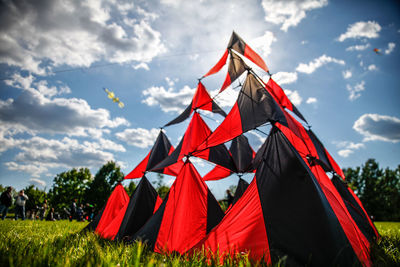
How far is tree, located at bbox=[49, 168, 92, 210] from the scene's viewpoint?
30.1 m

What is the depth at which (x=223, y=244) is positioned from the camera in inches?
101

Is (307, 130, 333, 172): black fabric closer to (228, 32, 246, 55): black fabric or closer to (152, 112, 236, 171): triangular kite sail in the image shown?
(152, 112, 236, 171): triangular kite sail

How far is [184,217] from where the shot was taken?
3484mm

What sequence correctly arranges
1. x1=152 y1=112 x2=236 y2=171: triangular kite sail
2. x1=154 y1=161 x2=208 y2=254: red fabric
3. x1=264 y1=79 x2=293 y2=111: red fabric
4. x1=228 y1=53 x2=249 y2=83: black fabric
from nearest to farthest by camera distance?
x1=154 y1=161 x2=208 y2=254: red fabric
x1=152 y1=112 x2=236 y2=171: triangular kite sail
x1=228 y1=53 x2=249 y2=83: black fabric
x1=264 y1=79 x2=293 y2=111: red fabric

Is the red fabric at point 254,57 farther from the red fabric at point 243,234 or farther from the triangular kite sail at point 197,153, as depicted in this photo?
the red fabric at point 243,234

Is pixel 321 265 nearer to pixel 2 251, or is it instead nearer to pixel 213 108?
pixel 2 251

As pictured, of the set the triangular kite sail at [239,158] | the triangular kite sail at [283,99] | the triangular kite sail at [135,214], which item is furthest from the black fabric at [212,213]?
the triangular kite sail at [283,99]

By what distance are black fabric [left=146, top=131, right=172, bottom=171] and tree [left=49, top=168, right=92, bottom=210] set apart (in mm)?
30667

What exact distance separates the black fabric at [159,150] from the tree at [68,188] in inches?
1207

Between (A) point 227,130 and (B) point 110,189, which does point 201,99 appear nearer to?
(A) point 227,130

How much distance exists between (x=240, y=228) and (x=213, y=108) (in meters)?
4.39

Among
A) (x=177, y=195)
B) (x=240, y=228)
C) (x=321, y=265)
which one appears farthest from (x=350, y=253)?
(x=177, y=195)

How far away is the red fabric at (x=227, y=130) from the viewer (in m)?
3.60

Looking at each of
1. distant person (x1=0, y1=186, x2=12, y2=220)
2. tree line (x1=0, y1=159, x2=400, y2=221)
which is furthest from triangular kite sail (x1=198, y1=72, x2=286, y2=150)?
tree line (x1=0, y1=159, x2=400, y2=221)
